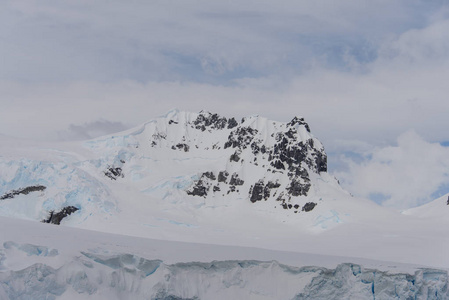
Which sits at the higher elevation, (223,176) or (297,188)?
(223,176)

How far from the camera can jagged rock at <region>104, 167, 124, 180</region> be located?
74938 mm

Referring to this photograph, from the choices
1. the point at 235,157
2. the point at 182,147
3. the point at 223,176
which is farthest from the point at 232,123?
the point at 223,176

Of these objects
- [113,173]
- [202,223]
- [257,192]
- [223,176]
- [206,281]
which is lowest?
[206,281]

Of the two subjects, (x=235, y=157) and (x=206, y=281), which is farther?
(x=235, y=157)

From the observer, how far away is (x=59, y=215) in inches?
2339

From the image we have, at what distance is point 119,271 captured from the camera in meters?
20.5

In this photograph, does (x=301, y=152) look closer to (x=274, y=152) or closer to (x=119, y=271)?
(x=274, y=152)

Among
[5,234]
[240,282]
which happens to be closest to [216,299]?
[240,282]

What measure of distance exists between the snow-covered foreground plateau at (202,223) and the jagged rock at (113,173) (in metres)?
0.19

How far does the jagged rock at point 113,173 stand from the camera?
74.9m

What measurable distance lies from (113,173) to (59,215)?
17.5 metres

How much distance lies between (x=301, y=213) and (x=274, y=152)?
14801 millimetres

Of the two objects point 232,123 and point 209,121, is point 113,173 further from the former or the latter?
point 232,123

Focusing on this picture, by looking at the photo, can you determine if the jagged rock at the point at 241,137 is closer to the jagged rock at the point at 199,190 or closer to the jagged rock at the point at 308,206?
the jagged rock at the point at 199,190
